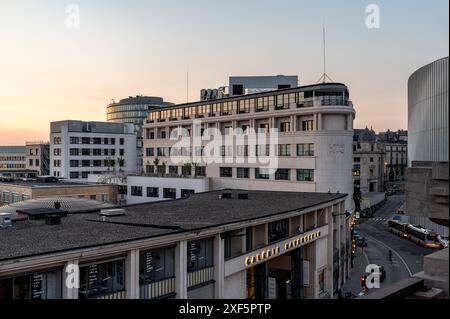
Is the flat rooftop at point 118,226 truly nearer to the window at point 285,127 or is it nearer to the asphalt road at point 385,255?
the asphalt road at point 385,255

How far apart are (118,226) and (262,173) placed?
178ft

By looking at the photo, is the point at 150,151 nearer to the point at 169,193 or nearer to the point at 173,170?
the point at 173,170

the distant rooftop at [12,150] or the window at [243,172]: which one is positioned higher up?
the distant rooftop at [12,150]

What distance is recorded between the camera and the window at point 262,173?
260 feet

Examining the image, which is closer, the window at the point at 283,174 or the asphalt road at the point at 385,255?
the asphalt road at the point at 385,255

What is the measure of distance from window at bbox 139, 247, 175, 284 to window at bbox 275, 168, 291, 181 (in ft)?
176

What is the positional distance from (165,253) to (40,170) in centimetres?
13515

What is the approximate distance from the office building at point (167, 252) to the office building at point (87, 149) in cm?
8576

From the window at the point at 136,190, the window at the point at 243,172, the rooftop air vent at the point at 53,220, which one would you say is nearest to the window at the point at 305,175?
the window at the point at 243,172

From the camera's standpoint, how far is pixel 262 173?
79875 millimetres

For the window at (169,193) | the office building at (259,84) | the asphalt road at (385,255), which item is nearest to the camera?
the asphalt road at (385,255)

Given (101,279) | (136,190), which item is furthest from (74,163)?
(101,279)
